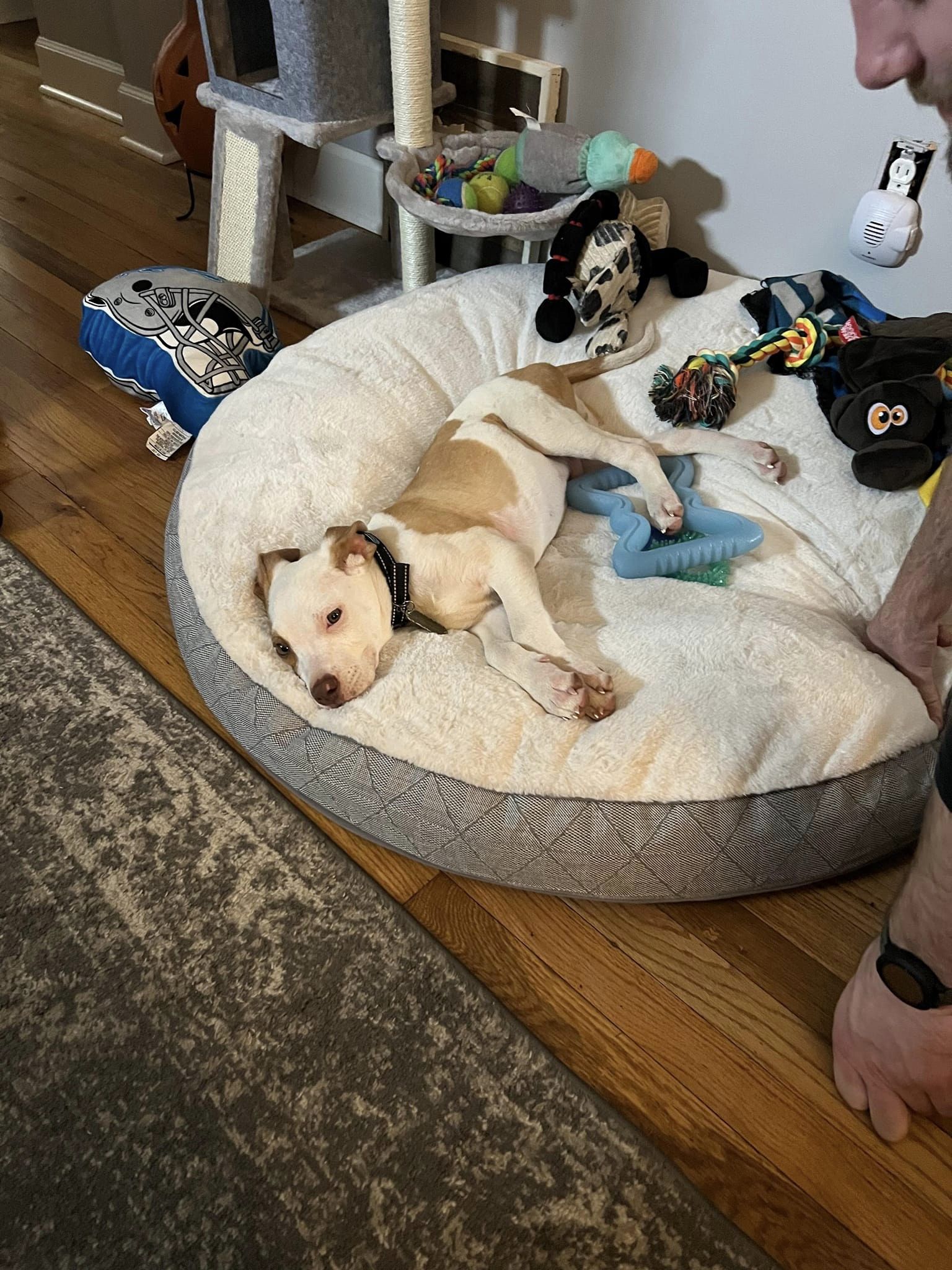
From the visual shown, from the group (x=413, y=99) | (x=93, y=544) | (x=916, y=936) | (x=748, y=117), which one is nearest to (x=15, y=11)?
(x=413, y=99)

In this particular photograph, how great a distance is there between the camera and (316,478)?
67.9 inches

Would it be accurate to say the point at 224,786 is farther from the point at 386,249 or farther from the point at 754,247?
the point at 386,249

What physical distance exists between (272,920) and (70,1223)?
16.6 inches

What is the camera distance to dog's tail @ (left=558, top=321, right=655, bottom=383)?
6.47 feet

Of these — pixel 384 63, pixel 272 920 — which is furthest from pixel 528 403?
pixel 384 63

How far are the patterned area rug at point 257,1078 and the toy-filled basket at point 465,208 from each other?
1387mm

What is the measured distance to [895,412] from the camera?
66.9 inches

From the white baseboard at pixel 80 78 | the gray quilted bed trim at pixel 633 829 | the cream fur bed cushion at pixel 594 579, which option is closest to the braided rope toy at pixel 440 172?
the cream fur bed cushion at pixel 594 579

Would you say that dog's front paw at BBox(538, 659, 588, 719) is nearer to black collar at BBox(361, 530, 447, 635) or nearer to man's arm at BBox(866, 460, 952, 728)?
black collar at BBox(361, 530, 447, 635)

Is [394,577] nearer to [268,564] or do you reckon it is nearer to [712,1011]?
[268,564]

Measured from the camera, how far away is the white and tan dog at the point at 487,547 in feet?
4.42

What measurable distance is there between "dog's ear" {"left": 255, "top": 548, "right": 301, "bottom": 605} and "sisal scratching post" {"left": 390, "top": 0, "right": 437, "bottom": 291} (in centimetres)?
124

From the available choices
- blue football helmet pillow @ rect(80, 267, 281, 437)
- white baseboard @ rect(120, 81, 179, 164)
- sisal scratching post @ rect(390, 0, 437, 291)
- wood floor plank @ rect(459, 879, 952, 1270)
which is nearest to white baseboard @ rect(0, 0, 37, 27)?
white baseboard @ rect(120, 81, 179, 164)

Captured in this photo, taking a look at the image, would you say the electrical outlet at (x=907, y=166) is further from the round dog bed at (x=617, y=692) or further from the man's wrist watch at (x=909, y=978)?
the man's wrist watch at (x=909, y=978)
